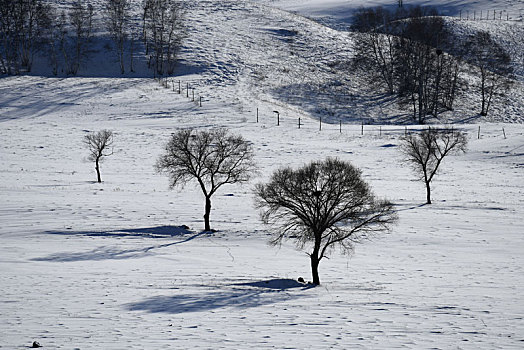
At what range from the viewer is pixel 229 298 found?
1822 centimetres

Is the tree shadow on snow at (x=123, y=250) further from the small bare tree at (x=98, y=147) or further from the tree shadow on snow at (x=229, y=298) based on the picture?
the small bare tree at (x=98, y=147)

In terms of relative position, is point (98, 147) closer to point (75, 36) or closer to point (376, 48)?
point (75, 36)

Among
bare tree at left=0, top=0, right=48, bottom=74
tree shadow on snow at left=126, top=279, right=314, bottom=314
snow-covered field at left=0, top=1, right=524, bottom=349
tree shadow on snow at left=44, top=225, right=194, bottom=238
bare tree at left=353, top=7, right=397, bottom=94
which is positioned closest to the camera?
snow-covered field at left=0, top=1, right=524, bottom=349

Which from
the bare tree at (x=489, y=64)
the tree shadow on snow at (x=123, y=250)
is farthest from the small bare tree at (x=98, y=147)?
the bare tree at (x=489, y=64)

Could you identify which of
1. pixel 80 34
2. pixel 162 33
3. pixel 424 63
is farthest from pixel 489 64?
pixel 80 34

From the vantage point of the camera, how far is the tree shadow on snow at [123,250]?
23.3 metres

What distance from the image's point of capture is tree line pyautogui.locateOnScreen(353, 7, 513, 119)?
246ft

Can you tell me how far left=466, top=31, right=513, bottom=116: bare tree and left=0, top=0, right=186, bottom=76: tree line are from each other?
154 ft

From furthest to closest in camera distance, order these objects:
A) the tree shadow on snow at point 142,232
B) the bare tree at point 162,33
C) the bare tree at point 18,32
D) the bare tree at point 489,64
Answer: the bare tree at point 162,33 → the bare tree at point 18,32 → the bare tree at point 489,64 → the tree shadow on snow at point 142,232

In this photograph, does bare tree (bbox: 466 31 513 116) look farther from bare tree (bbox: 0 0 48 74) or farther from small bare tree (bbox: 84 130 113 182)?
bare tree (bbox: 0 0 48 74)

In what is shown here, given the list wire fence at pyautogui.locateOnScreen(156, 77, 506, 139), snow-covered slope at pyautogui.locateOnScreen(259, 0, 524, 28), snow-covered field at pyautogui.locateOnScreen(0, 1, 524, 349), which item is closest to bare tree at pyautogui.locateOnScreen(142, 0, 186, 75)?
wire fence at pyautogui.locateOnScreen(156, 77, 506, 139)

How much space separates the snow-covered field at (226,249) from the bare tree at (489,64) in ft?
52.3

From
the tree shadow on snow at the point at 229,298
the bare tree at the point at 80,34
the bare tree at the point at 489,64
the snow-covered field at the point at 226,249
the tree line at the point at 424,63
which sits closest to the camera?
the snow-covered field at the point at 226,249

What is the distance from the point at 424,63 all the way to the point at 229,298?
67914 mm
